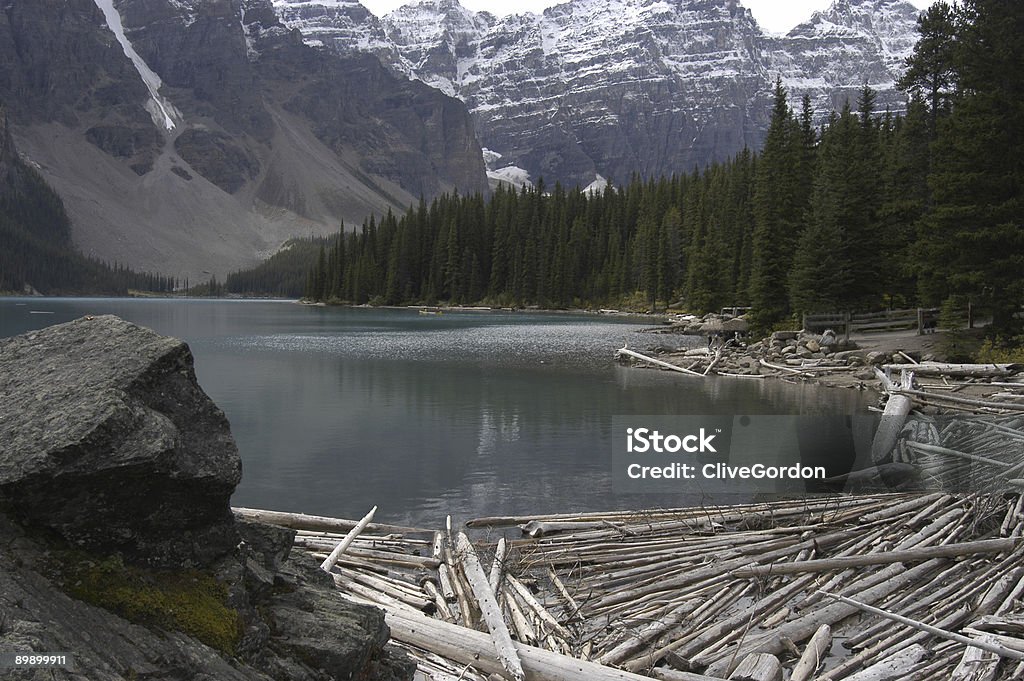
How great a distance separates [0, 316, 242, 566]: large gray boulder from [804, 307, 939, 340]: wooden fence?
38494mm

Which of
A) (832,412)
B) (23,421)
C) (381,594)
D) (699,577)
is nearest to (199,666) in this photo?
(23,421)

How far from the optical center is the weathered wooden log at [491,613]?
18.9ft

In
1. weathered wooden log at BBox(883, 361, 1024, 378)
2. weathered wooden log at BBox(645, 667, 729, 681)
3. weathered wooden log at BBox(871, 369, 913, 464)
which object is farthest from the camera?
weathered wooden log at BBox(883, 361, 1024, 378)

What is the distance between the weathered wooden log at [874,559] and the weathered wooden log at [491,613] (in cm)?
247

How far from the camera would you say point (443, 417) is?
24.5 m

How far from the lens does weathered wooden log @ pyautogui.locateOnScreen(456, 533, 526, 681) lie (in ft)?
18.9

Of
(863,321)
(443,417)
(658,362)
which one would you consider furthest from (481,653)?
(863,321)

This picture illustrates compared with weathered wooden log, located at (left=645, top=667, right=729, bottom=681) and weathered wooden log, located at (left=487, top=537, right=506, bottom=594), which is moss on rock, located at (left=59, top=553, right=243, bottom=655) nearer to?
weathered wooden log, located at (left=645, top=667, right=729, bottom=681)

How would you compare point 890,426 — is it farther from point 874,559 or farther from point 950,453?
point 874,559

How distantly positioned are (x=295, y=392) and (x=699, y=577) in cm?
2451

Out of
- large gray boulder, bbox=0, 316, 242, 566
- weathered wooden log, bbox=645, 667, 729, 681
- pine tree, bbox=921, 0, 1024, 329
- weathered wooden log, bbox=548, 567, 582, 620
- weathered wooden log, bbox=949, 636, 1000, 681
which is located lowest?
weathered wooden log, bbox=548, 567, 582, 620

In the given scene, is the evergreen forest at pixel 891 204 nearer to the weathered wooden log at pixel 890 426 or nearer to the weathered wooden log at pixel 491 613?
the weathered wooden log at pixel 890 426

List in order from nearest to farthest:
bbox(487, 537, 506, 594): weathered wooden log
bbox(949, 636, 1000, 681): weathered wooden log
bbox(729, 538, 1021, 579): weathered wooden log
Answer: bbox(949, 636, 1000, 681): weathered wooden log
bbox(729, 538, 1021, 579): weathered wooden log
bbox(487, 537, 506, 594): weathered wooden log

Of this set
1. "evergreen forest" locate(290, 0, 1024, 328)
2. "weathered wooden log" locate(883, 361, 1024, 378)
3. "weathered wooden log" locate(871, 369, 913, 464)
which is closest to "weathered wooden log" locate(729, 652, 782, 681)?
"weathered wooden log" locate(871, 369, 913, 464)
